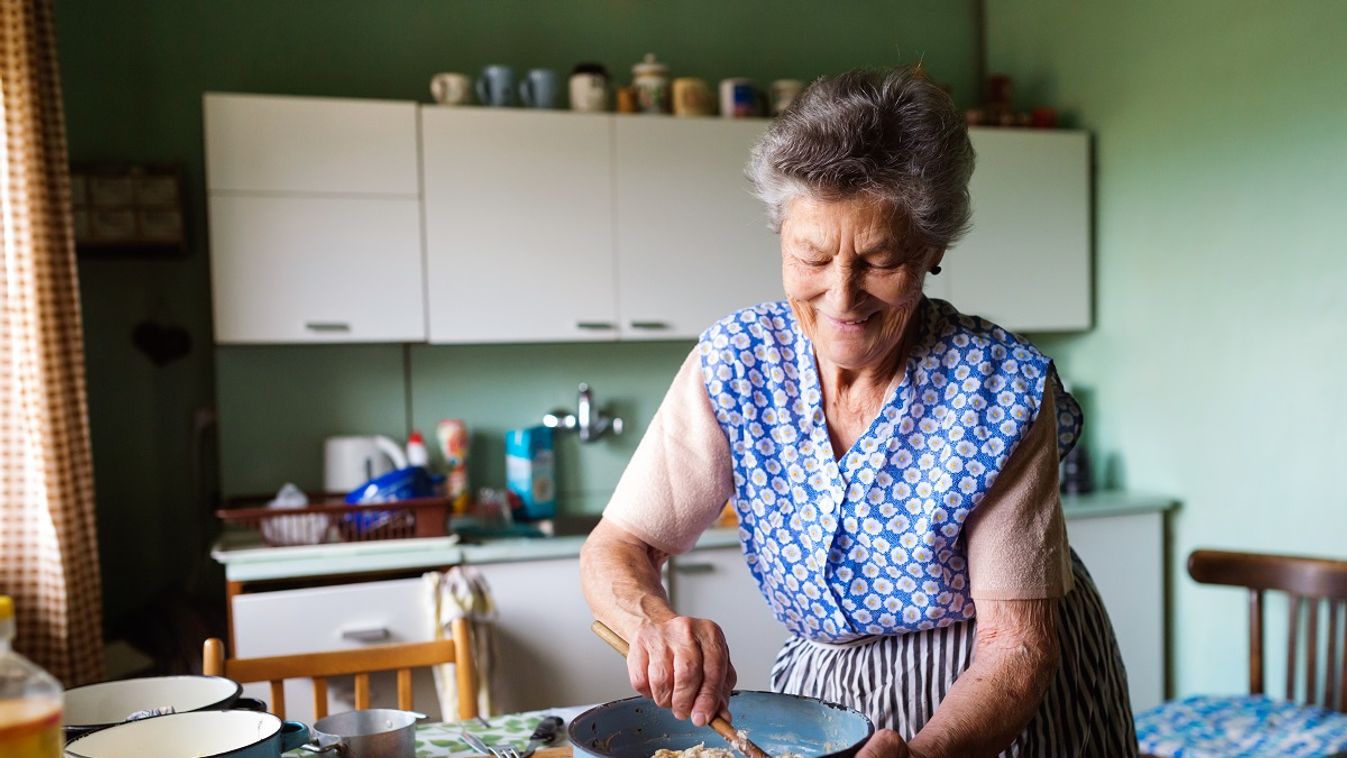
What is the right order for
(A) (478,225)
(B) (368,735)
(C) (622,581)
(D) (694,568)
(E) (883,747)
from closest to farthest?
(E) (883,747)
(B) (368,735)
(C) (622,581)
(D) (694,568)
(A) (478,225)

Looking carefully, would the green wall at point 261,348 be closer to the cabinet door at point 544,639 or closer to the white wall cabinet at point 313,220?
the white wall cabinet at point 313,220

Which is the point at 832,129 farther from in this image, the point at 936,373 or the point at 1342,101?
the point at 1342,101

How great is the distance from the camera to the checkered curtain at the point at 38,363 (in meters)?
2.23

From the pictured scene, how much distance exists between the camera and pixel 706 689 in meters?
1.00

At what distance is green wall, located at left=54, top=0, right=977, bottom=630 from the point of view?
2852 millimetres

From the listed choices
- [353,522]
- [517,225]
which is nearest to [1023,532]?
[353,522]

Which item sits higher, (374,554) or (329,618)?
(374,554)

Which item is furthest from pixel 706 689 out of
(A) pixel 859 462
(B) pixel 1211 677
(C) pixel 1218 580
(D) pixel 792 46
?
(D) pixel 792 46

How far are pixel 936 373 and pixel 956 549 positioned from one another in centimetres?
19

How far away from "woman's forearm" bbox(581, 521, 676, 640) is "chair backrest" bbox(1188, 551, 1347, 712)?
63.7 inches

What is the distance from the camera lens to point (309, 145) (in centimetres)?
268

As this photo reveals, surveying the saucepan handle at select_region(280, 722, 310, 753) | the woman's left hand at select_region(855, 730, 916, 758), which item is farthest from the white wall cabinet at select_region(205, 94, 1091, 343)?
the woman's left hand at select_region(855, 730, 916, 758)

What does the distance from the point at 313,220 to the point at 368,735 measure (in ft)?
5.99

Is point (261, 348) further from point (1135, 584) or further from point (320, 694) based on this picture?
point (1135, 584)
